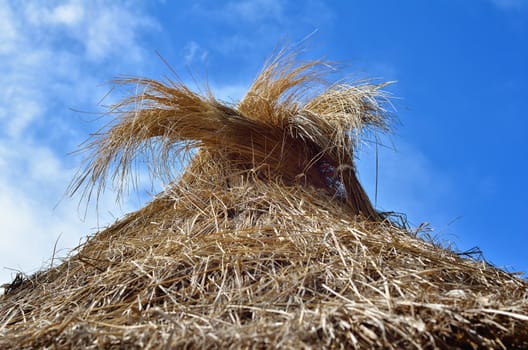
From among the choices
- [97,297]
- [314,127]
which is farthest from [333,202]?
[97,297]

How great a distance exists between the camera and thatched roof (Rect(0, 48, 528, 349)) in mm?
1098

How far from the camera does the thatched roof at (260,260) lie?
1098mm

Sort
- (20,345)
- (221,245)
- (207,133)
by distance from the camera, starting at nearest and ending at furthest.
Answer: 1. (20,345)
2. (221,245)
3. (207,133)

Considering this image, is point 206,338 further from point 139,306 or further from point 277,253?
point 277,253

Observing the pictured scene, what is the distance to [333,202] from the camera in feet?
7.10

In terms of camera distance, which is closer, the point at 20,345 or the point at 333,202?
the point at 20,345

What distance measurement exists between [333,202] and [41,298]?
0.99 meters

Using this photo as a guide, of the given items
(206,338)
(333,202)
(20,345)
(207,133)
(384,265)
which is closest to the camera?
(206,338)

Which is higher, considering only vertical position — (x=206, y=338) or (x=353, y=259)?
(x=353, y=259)

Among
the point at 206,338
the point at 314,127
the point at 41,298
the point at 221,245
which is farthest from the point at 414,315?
the point at 314,127

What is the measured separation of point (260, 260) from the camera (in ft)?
4.99

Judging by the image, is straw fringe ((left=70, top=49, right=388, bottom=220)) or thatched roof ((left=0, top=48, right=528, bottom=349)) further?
straw fringe ((left=70, top=49, right=388, bottom=220))

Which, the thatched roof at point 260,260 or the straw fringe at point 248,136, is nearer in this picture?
the thatched roof at point 260,260

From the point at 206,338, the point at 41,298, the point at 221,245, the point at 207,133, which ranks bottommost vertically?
the point at 206,338
